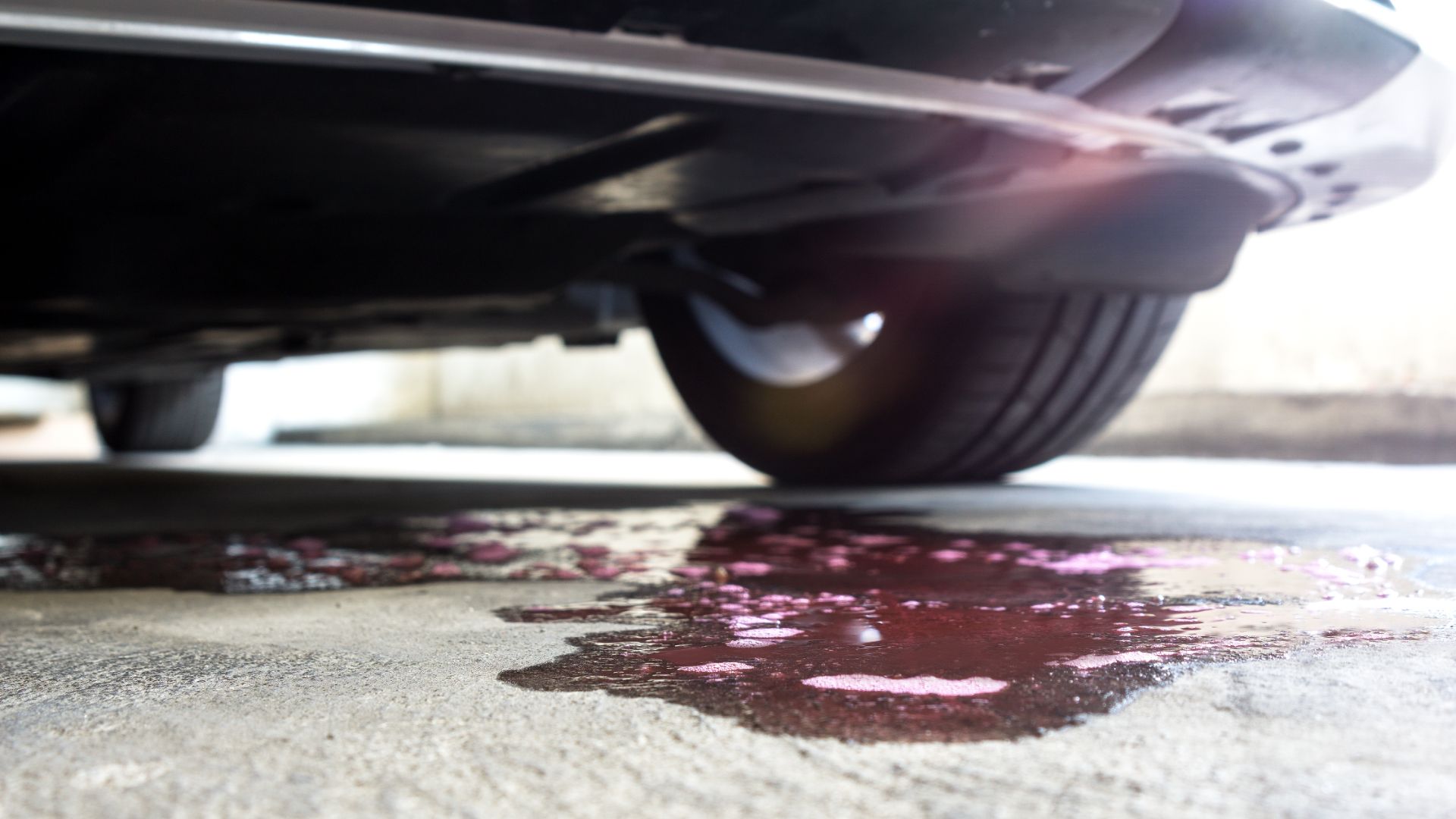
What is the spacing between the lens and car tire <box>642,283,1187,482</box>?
207 centimetres

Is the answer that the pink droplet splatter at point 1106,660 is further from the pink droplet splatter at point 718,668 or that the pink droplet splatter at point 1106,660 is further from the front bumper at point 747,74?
the front bumper at point 747,74

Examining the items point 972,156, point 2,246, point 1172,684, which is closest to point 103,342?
point 2,246

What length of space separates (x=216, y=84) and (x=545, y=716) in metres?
0.81

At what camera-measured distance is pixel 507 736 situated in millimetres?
598

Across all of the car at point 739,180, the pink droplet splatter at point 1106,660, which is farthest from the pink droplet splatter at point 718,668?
the car at point 739,180

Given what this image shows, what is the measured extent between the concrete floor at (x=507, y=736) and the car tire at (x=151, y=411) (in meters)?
4.11

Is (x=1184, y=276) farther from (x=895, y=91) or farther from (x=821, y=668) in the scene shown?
(x=821, y=668)

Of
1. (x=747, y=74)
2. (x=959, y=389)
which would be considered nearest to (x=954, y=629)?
(x=747, y=74)

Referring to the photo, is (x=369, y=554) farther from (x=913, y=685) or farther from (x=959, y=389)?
(x=959, y=389)

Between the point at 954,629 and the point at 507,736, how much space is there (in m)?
0.39

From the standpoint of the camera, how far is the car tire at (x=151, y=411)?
16.1 feet

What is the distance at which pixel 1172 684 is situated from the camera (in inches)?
26.9

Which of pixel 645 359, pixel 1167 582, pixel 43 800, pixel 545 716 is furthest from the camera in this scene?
pixel 645 359

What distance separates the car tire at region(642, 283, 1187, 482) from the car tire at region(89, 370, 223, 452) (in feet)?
10.9
